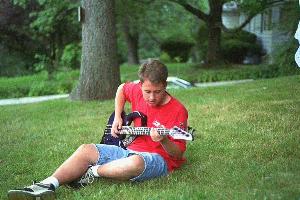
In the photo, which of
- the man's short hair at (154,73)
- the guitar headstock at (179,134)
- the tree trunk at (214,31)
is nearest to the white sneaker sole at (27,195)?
the guitar headstock at (179,134)

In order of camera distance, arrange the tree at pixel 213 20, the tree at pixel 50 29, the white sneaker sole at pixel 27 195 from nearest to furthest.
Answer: the white sneaker sole at pixel 27 195 → the tree at pixel 213 20 → the tree at pixel 50 29

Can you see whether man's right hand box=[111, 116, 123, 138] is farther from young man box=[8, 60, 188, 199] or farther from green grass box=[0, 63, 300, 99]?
green grass box=[0, 63, 300, 99]

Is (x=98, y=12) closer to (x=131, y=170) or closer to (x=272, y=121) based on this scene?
(x=272, y=121)

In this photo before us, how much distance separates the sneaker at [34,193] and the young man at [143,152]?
0.02 metres

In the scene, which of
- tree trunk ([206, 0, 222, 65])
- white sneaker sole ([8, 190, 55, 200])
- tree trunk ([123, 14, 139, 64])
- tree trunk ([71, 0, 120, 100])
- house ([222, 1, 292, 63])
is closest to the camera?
white sneaker sole ([8, 190, 55, 200])

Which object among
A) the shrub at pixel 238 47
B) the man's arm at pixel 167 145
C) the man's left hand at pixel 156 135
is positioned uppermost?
the man's left hand at pixel 156 135

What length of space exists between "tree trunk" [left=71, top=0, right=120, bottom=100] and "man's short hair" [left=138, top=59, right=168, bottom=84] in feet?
18.4

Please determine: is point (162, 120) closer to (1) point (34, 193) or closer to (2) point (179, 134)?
(2) point (179, 134)

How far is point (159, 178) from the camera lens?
4547 mm

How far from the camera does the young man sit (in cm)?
430

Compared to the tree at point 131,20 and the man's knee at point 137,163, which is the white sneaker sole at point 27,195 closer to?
the man's knee at point 137,163

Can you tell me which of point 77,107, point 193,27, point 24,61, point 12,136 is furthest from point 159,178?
point 193,27

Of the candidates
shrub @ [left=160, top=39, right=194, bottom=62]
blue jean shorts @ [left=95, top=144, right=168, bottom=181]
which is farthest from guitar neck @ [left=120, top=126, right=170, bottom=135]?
shrub @ [left=160, top=39, right=194, bottom=62]

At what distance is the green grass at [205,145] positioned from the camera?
13.9ft
